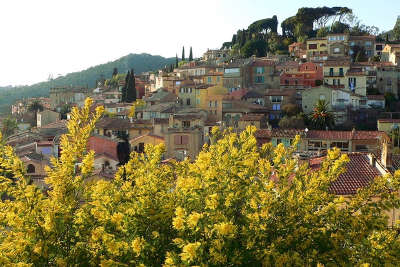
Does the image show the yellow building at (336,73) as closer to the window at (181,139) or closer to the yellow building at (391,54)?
the yellow building at (391,54)

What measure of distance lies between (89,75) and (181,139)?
11498 centimetres

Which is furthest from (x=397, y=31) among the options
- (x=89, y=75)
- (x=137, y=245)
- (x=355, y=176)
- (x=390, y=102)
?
(x=137, y=245)

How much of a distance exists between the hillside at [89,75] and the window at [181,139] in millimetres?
88979

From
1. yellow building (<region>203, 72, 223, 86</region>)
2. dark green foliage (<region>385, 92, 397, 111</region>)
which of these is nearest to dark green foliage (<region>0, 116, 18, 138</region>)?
yellow building (<region>203, 72, 223, 86</region>)

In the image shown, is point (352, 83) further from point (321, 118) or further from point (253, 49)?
point (253, 49)

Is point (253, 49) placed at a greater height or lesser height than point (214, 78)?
greater

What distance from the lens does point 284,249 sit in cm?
784

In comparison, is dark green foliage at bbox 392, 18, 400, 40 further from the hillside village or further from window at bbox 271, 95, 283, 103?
window at bbox 271, 95, 283, 103

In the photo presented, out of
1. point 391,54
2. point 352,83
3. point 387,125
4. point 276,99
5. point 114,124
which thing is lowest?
point 387,125

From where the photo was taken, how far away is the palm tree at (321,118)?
47.1 metres

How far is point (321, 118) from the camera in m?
47.1

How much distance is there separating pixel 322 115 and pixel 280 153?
40.0 meters

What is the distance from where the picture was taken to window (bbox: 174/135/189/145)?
41.3 meters

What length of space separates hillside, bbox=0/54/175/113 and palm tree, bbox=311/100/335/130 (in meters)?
87.9
